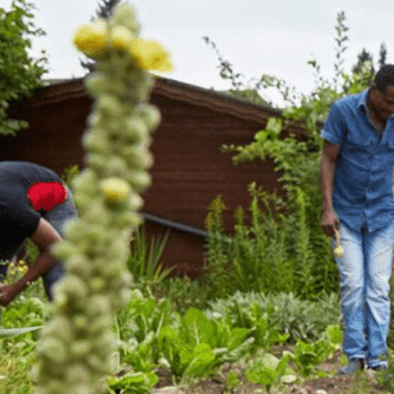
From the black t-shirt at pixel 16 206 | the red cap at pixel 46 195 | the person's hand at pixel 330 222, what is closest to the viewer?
the black t-shirt at pixel 16 206

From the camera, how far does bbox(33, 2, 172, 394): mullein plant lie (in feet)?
1.44

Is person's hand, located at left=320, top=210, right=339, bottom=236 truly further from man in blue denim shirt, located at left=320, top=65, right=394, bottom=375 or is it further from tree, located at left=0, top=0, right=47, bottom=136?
tree, located at left=0, top=0, right=47, bottom=136

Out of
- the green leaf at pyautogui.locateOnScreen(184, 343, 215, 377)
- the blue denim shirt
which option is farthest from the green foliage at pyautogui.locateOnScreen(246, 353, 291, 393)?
the blue denim shirt

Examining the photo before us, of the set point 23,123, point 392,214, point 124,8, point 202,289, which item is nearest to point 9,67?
point 23,123

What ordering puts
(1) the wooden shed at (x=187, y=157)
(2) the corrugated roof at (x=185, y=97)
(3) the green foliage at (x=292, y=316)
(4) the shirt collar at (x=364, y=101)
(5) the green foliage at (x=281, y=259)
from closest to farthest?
(4) the shirt collar at (x=364, y=101) < (3) the green foliage at (x=292, y=316) < (5) the green foliage at (x=281, y=259) < (2) the corrugated roof at (x=185, y=97) < (1) the wooden shed at (x=187, y=157)

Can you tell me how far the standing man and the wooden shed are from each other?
287 inches

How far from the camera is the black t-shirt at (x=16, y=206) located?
14.8 ft

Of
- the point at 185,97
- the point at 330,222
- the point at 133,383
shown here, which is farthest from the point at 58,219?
the point at 185,97

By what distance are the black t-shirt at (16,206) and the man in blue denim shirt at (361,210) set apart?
1933mm

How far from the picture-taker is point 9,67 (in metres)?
13.4

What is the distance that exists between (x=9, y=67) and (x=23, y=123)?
0.81 metres

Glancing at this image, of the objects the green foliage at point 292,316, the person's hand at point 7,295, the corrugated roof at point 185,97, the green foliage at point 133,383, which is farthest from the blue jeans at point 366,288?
the corrugated roof at point 185,97

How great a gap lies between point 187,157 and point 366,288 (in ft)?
24.3

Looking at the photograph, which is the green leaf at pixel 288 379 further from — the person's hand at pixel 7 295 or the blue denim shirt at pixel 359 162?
the person's hand at pixel 7 295
